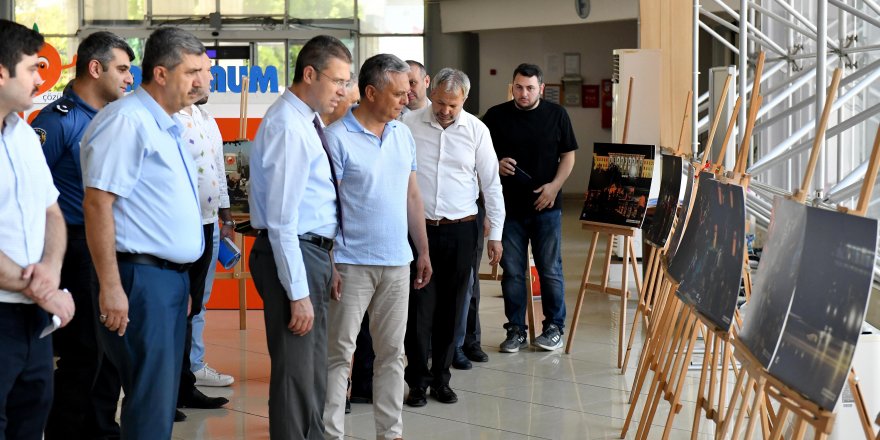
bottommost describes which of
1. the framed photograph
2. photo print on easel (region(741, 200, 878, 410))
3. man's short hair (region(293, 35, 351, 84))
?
photo print on easel (region(741, 200, 878, 410))

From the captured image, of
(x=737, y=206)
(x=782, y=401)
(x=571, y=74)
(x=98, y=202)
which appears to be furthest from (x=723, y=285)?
(x=571, y=74)

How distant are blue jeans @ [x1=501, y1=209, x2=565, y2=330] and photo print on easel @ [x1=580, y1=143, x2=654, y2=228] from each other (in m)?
0.24

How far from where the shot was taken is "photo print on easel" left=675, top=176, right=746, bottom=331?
3205 millimetres

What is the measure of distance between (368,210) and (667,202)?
1.77 metres

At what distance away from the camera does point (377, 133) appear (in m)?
4.12

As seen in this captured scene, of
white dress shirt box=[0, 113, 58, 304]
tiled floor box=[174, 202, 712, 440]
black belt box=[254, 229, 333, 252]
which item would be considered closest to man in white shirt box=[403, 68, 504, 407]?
tiled floor box=[174, 202, 712, 440]

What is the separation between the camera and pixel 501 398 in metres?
5.37

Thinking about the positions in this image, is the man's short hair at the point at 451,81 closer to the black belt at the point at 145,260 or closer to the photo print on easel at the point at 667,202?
the photo print on easel at the point at 667,202

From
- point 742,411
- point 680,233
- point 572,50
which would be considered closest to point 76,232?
point 680,233

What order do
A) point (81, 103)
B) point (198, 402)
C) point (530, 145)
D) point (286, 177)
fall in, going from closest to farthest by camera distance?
point (286, 177) < point (81, 103) < point (198, 402) < point (530, 145)

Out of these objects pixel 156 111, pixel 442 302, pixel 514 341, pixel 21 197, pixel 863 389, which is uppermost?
pixel 156 111

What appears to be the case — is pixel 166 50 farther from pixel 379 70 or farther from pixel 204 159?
pixel 204 159

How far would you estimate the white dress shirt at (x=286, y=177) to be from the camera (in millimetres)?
3475

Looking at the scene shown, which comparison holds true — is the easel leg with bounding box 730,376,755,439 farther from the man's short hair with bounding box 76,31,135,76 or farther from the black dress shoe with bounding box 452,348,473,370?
the black dress shoe with bounding box 452,348,473,370
